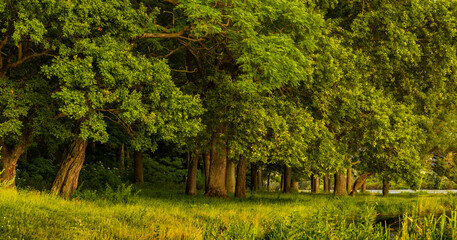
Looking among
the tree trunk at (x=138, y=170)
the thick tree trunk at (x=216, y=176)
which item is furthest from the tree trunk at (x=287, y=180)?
the thick tree trunk at (x=216, y=176)

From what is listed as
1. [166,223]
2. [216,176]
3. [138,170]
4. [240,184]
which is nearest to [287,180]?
[138,170]

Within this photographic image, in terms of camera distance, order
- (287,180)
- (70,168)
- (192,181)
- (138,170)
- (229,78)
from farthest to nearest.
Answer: (287,180)
(138,170)
(192,181)
(229,78)
(70,168)

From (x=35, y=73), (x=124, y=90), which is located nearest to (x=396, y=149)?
(x=124, y=90)

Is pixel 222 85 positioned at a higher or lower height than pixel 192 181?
higher

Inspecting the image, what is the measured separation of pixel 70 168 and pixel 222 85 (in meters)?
7.61

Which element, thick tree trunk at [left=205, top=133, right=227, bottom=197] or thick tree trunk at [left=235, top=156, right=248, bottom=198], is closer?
thick tree trunk at [left=205, top=133, right=227, bottom=197]

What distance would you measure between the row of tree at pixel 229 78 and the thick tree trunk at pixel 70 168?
5 centimetres

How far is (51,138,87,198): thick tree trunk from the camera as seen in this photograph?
740 inches

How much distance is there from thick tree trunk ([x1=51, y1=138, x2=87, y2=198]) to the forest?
0.05m

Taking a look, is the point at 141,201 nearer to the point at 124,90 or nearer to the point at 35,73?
the point at 124,90

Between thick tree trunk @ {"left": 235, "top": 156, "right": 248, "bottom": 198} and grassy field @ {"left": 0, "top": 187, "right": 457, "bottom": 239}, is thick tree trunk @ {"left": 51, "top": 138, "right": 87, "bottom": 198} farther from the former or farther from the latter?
thick tree trunk @ {"left": 235, "top": 156, "right": 248, "bottom": 198}

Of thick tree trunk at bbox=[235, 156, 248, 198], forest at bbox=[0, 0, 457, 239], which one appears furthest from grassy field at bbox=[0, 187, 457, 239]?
thick tree trunk at bbox=[235, 156, 248, 198]

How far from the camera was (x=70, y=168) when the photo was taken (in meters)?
19.0

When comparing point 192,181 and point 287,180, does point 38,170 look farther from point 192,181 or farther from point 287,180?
point 287,180
